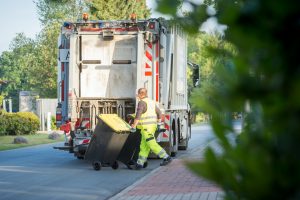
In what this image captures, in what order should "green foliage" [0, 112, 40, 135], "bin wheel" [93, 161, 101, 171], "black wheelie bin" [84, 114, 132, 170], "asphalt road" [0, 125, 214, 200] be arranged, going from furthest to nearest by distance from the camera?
"green foliage" [0, 112, 40, 135]
"bin wheel" [93, 161, 101, 171]
"black wheelie bin" [84, 114, 132, 170]
"asphalt road" [0, 125, 214, 200]

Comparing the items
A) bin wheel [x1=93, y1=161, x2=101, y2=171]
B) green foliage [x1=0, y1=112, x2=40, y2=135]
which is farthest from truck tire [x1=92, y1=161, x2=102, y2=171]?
green foliage [x1=0, y1=112, x2=40, y2=135]

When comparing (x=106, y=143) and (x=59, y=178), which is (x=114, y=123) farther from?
(x=59, y=178)

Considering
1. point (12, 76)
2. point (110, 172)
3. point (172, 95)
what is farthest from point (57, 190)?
point (12, 76)

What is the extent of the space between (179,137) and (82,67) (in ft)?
12.7

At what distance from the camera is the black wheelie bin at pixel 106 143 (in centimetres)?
1353

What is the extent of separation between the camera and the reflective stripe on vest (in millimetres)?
13953

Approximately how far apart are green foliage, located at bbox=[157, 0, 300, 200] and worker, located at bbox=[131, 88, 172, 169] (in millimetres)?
12210

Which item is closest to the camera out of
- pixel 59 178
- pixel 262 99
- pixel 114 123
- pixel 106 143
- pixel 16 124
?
pixel 262 99

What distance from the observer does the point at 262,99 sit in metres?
1.33

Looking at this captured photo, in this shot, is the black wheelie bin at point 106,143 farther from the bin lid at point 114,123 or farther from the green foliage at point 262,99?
the green foliage at point 262,99

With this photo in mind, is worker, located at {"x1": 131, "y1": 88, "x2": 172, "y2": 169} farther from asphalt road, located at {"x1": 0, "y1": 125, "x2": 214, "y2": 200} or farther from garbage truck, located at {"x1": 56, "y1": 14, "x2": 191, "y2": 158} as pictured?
garbage truck, located at {"x1": 56, "y1": 14, "x2": 191, "y2": 158}

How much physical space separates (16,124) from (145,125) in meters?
18.7

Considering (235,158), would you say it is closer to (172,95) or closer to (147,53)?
(147,53)

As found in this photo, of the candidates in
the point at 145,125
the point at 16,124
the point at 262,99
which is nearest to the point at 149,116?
the point at 145,125
